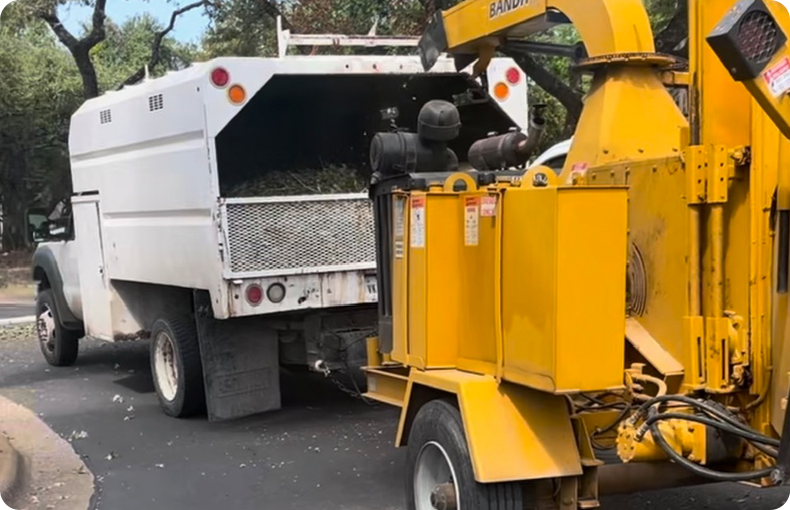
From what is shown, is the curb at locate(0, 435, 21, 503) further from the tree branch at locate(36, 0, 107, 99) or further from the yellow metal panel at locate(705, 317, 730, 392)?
the tree branch at locate(36, 0, 107, 99)

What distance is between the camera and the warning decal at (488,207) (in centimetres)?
422

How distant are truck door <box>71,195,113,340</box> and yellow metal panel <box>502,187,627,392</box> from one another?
617cm

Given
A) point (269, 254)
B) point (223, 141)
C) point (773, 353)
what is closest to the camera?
point (773, 353)

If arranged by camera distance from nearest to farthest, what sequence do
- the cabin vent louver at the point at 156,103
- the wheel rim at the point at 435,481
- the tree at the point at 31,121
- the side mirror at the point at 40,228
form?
1. the wheel rim at the point at 435,481
2. the cabin vent louver at the point at 156,103
3. the side mirror at the point at 40,228
4. the tree at the point at 31,121

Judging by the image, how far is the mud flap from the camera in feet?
24.4

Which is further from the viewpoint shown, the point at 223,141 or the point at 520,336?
the point at 223,141

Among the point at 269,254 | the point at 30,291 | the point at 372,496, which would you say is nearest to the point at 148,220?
the point at 269,254

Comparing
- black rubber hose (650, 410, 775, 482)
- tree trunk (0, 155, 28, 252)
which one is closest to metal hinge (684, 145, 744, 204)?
black rubber hose (650, 410, 775, 482)

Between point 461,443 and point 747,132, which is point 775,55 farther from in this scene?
point 461,443

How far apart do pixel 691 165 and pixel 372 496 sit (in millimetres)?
3062

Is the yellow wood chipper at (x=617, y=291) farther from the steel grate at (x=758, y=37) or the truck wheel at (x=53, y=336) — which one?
the truck wheel at (x=53, y=336)

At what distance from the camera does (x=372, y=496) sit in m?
5.87

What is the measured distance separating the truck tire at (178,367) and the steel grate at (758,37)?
18.5ft

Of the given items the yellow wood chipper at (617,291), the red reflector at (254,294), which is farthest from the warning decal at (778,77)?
the red reflector at (254,294)
